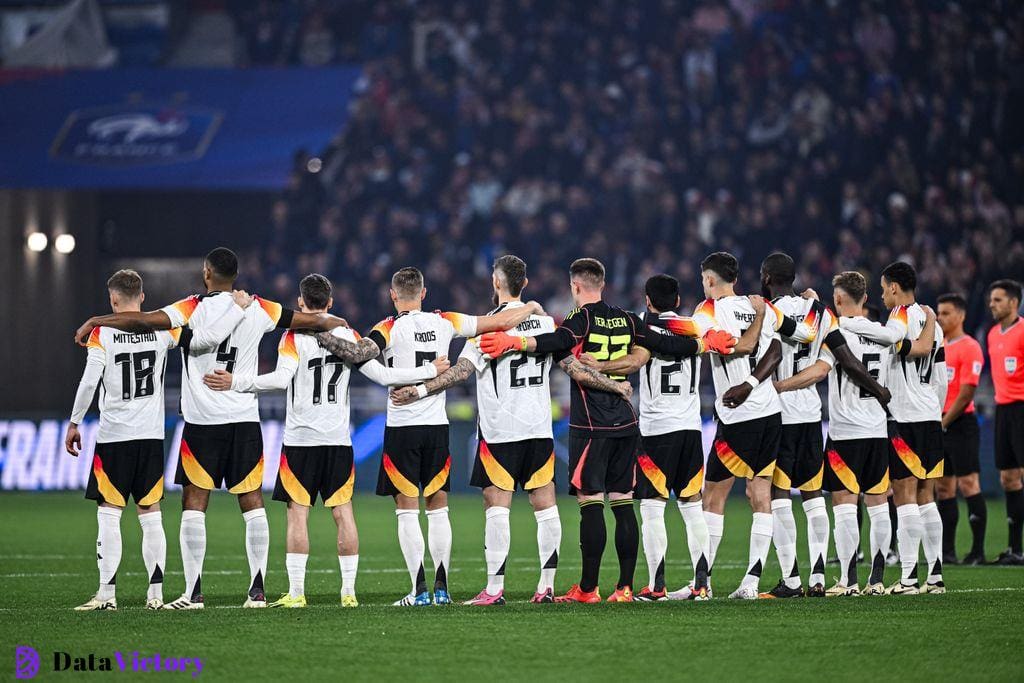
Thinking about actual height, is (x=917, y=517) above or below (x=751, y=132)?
below

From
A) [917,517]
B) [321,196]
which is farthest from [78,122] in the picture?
[917,517]

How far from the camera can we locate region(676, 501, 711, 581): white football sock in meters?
9.24

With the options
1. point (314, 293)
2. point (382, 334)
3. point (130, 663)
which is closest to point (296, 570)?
point (382, 334)

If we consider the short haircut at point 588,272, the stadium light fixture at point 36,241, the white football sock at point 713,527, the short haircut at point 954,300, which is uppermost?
the stadium light fixture at point 36,241

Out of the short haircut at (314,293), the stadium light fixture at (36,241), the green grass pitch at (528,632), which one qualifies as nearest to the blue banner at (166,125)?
the stadium light fixture at (36,241)

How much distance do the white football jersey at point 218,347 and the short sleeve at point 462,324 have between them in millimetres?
1092

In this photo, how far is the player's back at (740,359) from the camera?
920 centimetres

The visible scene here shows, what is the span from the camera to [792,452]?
946 cm

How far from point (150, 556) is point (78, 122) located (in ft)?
51.3

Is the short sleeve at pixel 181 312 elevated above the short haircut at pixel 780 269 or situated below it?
below

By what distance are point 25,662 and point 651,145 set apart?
18.9 meters

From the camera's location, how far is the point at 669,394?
9.30 meters

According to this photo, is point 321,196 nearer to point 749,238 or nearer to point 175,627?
point 749,238

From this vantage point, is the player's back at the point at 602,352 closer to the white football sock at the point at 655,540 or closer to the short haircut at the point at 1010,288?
the white football sock at the point at 655,540
